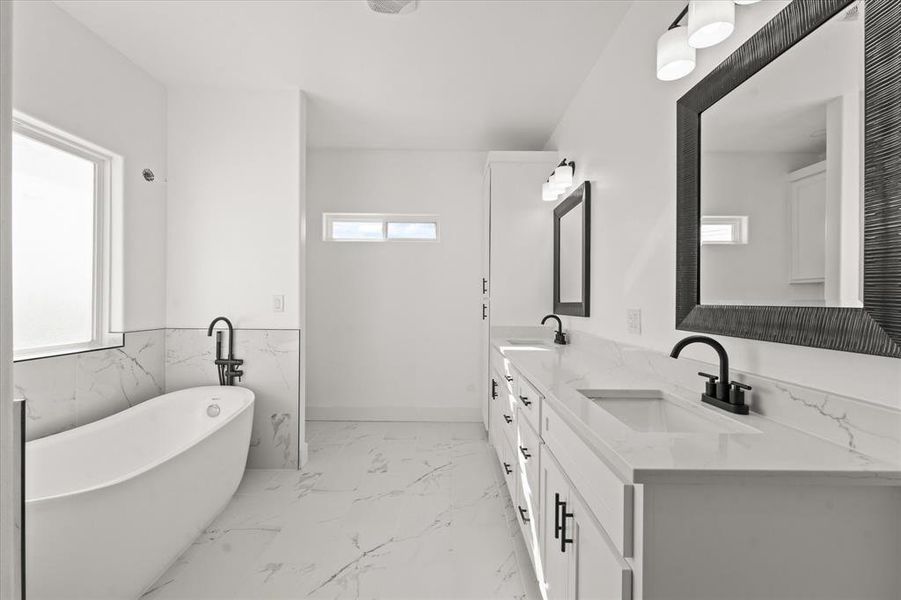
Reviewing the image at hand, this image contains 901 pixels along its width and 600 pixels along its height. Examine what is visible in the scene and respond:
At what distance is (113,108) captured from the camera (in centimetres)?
256

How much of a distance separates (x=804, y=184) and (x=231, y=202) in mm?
3122

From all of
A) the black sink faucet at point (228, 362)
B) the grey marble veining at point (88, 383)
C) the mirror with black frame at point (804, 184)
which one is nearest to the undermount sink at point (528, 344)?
the mirror with black frame at point (804, 184)

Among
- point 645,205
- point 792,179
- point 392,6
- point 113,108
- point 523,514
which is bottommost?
point 523,514

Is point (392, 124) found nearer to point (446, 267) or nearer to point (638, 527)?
point (446, 267)

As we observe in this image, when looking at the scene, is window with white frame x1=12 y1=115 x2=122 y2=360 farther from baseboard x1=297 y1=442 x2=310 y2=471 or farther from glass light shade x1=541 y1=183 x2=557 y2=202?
glass light shade x1=541 y1=183 x2=557 y2=202

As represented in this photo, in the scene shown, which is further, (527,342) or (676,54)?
(527,342)

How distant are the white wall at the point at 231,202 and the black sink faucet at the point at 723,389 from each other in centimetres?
255

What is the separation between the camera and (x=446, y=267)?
4.27 m

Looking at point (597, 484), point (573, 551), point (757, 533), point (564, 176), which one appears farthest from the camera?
point (564, 176)

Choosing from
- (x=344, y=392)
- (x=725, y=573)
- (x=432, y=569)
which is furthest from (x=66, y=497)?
(x=344, y=392)

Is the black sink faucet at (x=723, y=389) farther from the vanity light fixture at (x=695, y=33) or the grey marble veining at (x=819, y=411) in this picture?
the vanity light fixture at (x=695, y=33)

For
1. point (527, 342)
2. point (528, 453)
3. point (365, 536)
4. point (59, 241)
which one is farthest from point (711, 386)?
point (59, 241)

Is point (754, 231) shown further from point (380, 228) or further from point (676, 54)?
point (380, 228)

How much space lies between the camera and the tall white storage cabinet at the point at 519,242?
3547mm
